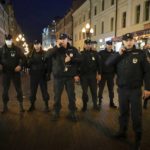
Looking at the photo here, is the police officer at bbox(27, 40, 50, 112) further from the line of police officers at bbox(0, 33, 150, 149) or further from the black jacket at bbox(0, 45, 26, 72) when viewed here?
the black jacket at bbox(0, 45, 26, 72)

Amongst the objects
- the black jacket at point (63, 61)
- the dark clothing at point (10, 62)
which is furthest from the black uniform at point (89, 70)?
the dark clothing at point (10, 62)

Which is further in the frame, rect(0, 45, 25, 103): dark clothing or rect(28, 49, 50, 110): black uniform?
rect(28, 49, 50, 110): black uniform

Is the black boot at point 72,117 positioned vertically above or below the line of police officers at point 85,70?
below

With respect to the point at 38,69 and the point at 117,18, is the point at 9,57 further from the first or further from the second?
the point at 117,18

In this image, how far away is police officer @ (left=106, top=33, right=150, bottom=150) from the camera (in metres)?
6.07

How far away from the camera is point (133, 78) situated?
612 centimetres

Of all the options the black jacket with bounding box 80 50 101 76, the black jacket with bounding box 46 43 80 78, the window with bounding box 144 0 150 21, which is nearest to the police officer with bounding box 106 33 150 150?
the black jacket with bounding box 46 43 80 78

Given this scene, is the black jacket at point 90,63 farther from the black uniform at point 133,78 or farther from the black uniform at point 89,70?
the black uniform at point 133,78

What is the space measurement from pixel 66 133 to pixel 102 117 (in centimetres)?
187

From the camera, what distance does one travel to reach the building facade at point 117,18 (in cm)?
2731

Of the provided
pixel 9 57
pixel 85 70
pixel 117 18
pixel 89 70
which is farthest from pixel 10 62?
pixel 117 18

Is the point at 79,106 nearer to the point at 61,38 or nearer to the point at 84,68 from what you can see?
the point at 84,68

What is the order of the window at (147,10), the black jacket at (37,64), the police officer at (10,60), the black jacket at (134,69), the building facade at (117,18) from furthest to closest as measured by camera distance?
the building facade at (117,18) → the window at (147,10) → the black jacket at (37,64) → the police officer at (10,60) → the black jacket at (134,69)

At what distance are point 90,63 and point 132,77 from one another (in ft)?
11.4
